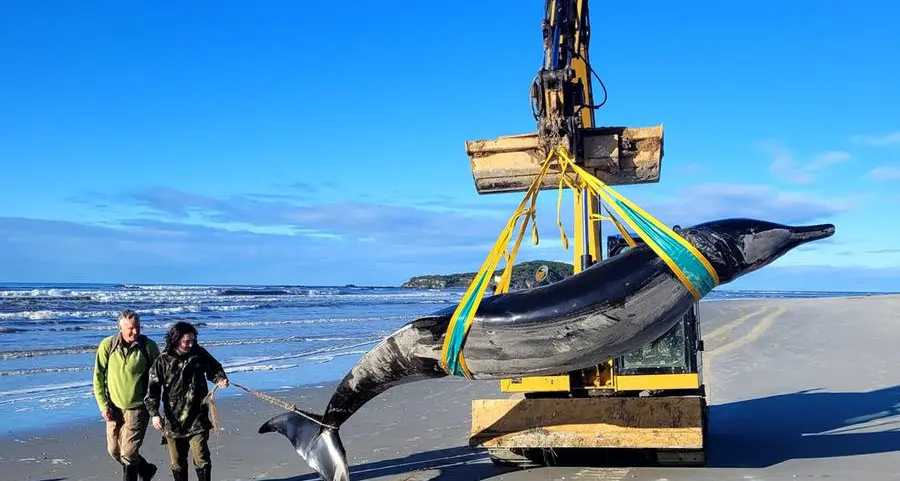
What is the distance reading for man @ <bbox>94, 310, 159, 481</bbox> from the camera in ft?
23.2

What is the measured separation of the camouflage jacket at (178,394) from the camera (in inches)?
267

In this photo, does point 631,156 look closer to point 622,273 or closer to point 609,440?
point 622,273

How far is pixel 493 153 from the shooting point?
7414mm

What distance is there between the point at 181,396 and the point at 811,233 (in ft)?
16.1

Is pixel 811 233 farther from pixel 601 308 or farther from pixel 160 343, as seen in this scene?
pixel 160 343

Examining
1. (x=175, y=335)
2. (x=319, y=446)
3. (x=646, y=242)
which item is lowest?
(x=319, y=446)

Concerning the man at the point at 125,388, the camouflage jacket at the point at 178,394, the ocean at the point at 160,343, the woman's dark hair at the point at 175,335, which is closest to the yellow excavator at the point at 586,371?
the camouflage jacket at the point at 178,394

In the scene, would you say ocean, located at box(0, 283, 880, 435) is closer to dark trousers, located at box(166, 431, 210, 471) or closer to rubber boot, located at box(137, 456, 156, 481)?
rubber boot, located at box(137, 456, 156, 481)

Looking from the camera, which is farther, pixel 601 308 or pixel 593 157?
pixel 593 157

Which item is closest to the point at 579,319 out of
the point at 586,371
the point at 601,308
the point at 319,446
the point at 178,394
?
the point at 601,308

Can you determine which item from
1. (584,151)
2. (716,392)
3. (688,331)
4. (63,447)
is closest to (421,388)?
(716,392)

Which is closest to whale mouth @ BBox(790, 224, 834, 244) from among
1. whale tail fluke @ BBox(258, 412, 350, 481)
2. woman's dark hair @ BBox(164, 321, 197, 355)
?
whale tail fluke @ BBox(258, 412, 350, 481)

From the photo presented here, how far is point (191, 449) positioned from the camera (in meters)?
6.87

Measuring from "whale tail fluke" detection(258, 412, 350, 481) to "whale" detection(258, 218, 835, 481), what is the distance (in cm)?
142
